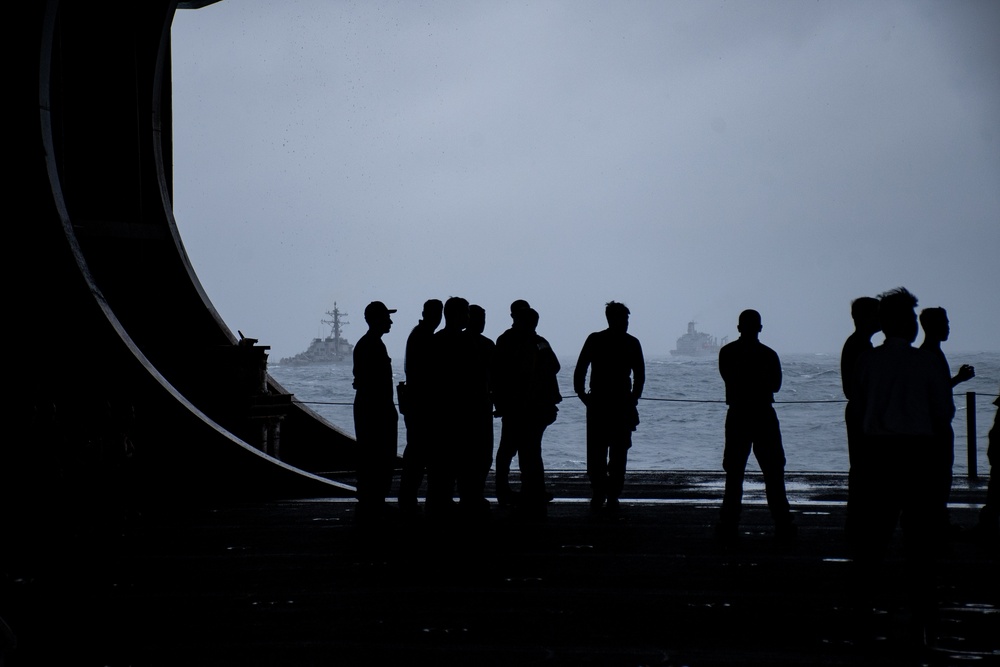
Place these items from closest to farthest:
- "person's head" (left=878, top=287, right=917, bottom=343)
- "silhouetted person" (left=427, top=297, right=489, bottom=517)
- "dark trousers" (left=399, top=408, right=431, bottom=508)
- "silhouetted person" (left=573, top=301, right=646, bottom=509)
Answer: "person's head" (left=878, top=287, right=917, bottom=343)
"silhouetted person" (left=427, top=297, right=489, bottom=517)
"dark trousers" (left=399, top=408, right=431, bottom=508)
"silhouetted person" (left=573, top=301, right=646, bottom=509)

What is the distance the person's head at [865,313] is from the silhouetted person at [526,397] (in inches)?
90.5

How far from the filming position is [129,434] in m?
7.99

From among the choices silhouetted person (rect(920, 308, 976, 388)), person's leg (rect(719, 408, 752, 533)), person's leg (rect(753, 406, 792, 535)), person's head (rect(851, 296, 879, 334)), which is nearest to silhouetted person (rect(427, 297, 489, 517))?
person's leg (rect(719, 408, 752, 533))

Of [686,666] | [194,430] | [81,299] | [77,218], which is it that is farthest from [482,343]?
[77,218]

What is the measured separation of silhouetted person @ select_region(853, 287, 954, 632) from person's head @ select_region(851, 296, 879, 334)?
5.10 feet

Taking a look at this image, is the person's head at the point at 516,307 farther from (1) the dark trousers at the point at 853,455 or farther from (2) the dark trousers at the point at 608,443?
(1) the dark trousers at the point at 853,455

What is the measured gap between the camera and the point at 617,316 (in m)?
7.71

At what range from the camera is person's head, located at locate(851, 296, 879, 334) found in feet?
20.0

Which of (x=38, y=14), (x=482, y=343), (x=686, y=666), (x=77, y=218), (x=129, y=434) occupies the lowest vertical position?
(x=686, y=666)

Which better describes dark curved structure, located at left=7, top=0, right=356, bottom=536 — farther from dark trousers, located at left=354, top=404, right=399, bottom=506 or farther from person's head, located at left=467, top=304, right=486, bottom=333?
person's head, located at left=467, top=304, right=486, bottom=333

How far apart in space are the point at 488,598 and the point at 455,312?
7.83 ft

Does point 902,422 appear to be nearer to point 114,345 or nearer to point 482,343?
point 482,343

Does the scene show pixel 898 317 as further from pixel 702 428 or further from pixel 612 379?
pixel 702 428

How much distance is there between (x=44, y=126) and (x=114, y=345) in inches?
85.4
